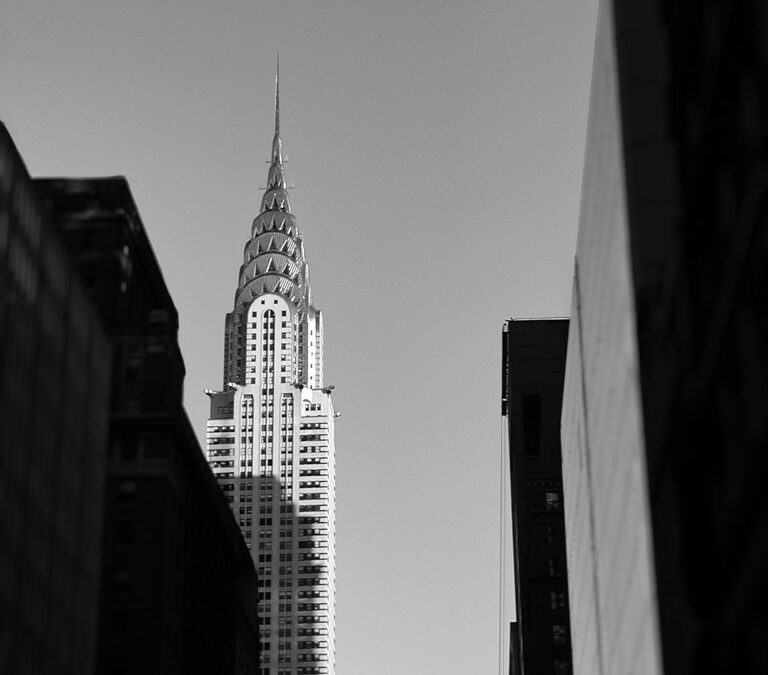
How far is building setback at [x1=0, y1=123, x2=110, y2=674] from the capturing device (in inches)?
3063

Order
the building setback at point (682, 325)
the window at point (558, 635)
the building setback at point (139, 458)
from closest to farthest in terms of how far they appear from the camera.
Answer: the building setback at point (682, 325), the building setback at point (139, 458), the window at point (558, 635)

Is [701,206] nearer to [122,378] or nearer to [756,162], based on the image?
[756,162]

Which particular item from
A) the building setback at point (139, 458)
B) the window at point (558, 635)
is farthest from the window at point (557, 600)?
Result: the building setback at point (139, 458)

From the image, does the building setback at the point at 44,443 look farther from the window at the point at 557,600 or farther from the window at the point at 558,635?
the window at the point at 557,600

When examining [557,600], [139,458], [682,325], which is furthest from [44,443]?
[557,600]

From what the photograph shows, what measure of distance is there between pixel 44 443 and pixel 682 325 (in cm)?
4261

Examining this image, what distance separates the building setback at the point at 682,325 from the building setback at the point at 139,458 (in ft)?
118

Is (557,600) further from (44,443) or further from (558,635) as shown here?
(44,443)

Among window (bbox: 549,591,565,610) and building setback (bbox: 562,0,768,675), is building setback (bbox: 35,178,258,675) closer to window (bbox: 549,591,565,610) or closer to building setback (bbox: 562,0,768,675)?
building setback (bbox: 562,0,768,675)

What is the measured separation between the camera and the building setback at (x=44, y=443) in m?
77.8

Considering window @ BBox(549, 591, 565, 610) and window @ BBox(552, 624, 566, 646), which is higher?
window @ BBox(549, 591, 565, 610)

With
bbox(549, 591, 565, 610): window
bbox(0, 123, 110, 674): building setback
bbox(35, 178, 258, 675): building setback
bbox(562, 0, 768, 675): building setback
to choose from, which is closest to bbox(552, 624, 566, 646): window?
bbox(549, 591, 565, 610): window

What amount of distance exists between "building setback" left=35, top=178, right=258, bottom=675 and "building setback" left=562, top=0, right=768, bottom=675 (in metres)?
35.9

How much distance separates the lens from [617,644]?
8012cm
